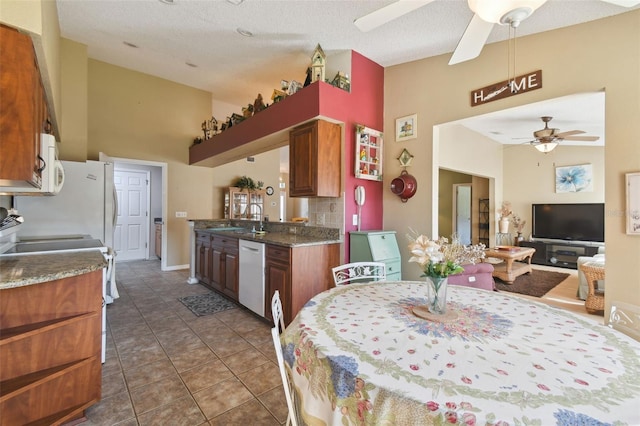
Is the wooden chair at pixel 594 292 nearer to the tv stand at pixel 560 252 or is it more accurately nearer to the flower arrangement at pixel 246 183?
the tv stand at pixel 560 252

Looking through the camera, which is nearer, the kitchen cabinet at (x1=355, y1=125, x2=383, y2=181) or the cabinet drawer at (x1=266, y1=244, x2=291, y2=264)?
the cabinet drawer at (x1=266, y1=244, x2=291, y2=264)

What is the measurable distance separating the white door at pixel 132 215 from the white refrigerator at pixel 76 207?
315 cm

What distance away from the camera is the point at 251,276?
10.4ft

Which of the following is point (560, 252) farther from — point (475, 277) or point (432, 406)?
point (432, 406)

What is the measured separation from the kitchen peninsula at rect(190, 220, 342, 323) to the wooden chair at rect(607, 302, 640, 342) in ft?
6.98

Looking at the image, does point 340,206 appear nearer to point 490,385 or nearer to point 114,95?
point 490,385

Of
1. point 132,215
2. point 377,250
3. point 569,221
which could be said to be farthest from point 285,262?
point 569,221

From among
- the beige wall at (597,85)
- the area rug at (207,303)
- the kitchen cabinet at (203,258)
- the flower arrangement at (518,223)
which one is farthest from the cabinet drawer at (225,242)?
the flower arrangement at (518,223)

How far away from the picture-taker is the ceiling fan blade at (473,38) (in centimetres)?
153

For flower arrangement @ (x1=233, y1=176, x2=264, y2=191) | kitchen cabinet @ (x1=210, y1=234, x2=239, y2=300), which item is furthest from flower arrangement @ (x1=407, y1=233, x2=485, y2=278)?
flower arrangement @ (x1=233, y1=176, x2=264, y2=191)

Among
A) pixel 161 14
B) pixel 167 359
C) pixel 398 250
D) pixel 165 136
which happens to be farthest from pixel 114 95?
pixel 398 250

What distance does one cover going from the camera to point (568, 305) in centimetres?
375

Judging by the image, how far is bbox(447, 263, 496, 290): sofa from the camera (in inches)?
132

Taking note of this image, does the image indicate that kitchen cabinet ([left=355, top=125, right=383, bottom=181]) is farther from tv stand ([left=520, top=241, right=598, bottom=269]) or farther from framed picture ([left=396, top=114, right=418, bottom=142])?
tv stand ([left=520, top=241, right=598, bottom=269])
